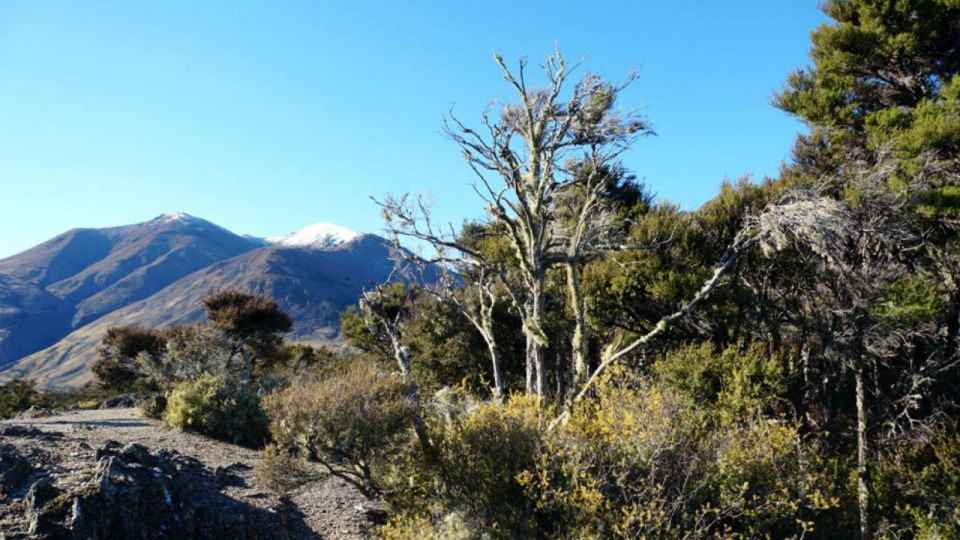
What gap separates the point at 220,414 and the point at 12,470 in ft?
23.5

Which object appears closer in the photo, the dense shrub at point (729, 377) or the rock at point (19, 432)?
the rock at point (19, 432)

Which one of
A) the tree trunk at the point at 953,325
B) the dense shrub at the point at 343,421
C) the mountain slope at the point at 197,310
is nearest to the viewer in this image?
the dense shrub at the point at 343,421

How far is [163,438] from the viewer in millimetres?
12250

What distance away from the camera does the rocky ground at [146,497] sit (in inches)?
223

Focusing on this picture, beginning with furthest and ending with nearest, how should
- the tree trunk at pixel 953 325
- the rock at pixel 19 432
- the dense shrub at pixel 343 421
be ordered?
the tree trunk at pixel 953 325
the rock at pixel 19 432
the dense shrub at pixel 343 421

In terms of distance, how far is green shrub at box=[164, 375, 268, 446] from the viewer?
521 inches

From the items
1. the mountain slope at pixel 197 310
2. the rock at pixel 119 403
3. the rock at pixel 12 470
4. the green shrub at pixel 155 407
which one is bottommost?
the rock at pixel 119 403

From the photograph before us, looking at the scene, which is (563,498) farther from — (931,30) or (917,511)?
(931,30)

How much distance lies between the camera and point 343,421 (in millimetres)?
7832

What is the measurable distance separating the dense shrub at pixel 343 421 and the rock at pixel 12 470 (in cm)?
303

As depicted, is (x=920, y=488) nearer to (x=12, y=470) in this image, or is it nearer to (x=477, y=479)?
(x=477, y=479)

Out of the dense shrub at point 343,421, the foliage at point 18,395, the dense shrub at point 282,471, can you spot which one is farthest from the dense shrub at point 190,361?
the dense shrub at point 343,421

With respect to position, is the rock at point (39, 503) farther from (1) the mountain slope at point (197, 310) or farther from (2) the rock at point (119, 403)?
(1) the mountain slope at point (197, 310)

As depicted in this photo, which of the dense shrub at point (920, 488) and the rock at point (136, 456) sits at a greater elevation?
the rock at point (136, 456)
